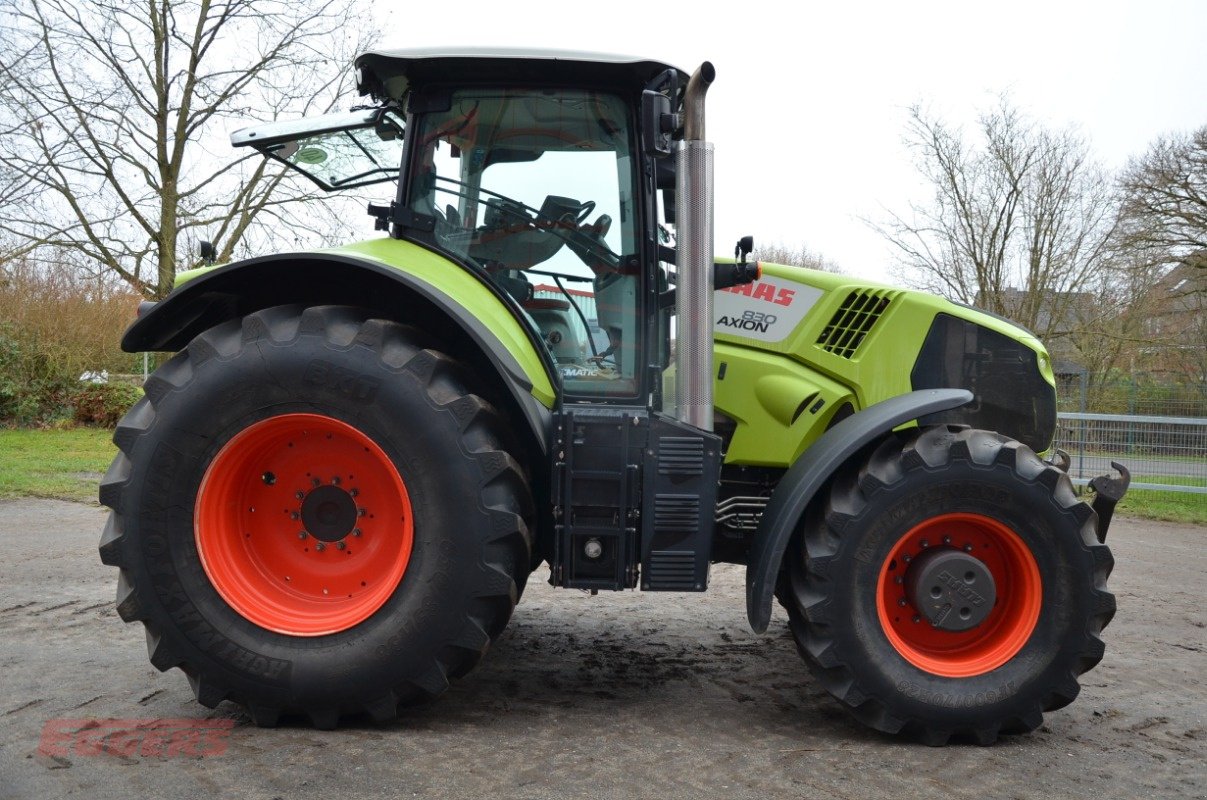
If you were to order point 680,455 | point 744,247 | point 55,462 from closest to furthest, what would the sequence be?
point 680,455 < point 744,247 < point 55,462

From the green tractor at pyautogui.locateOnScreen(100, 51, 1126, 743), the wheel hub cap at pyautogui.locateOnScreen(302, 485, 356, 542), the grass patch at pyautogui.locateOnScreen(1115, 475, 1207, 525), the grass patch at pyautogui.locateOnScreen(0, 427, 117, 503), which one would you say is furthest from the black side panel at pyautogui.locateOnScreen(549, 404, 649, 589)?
the grass patch at pyautogui.locateOnScreen(1115, 475, 1207, 525)

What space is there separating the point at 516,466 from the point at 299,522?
833 millimetres

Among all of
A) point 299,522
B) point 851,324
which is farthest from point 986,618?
point 299,522

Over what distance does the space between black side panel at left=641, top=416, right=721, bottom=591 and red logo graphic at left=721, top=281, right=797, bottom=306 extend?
978 mm

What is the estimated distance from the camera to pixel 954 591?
3.33m

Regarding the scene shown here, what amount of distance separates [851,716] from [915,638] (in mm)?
379

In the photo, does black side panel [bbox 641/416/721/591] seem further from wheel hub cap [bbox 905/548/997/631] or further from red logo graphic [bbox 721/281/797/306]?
red logo graphic [bbox 721/281/797/306]

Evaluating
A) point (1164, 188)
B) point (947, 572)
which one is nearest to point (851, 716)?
point (947, 572)

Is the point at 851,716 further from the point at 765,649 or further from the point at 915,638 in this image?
the point at 765,649

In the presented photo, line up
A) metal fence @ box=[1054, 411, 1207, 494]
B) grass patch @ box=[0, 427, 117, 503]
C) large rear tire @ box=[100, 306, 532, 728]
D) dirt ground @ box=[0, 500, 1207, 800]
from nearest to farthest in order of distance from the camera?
dirt ground @ box=[0, 500, 1207, 800] < large rear tire @ box=[100, 306, 532, 728] < grass patch @ box=[0, 427, 117, 503] < metal fence @ box=[1054, 411, 1207, 494]

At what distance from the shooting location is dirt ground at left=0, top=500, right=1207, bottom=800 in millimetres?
2842

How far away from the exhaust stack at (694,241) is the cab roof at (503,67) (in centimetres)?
29

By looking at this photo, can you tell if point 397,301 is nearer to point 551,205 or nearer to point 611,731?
point 551,205

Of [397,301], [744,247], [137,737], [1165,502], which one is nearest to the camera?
[137,737]
